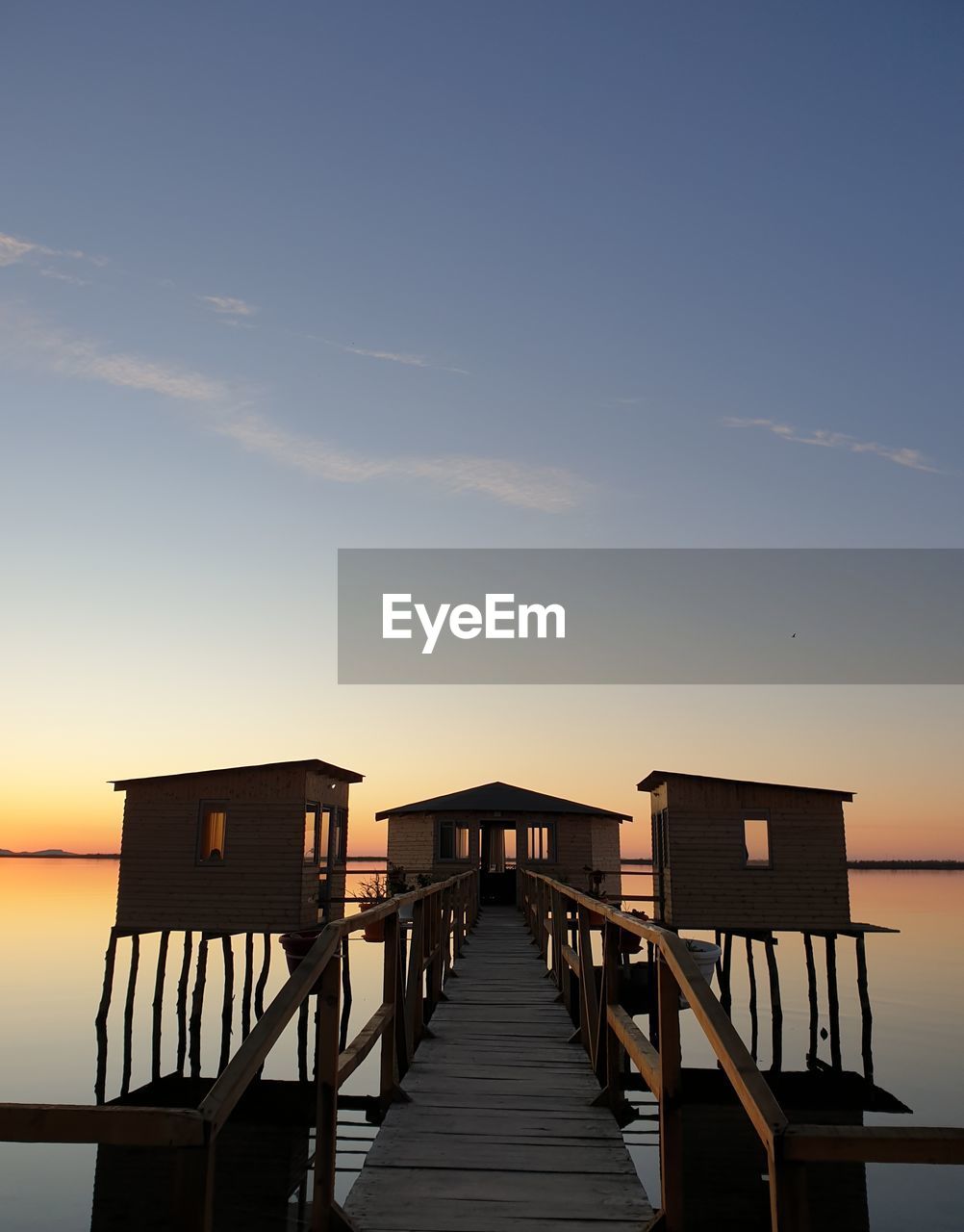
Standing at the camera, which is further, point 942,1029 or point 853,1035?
point 942,1029

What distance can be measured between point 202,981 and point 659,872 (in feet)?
37.6

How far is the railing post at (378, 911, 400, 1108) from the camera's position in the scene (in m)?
6.30

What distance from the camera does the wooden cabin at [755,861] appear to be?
2212cm

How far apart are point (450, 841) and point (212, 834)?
25.7 feet

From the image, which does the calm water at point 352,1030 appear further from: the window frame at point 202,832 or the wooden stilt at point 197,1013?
the window frame at point 202,832

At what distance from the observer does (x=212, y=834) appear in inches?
1021

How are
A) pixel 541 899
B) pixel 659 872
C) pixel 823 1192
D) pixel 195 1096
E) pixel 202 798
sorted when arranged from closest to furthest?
pixel 823 1192
pixel 541 899
pixel 195 1096
pixel 202 798
pixel 659 872

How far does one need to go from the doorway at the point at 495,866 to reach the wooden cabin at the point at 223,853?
944 centimetres

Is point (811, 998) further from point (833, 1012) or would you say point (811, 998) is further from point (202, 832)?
point (202, 832)

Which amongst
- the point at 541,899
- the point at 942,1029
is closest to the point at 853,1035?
the point at 942,1029

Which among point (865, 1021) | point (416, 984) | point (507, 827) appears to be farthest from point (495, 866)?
point (416, 984)

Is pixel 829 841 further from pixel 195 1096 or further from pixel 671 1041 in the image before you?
pixel 671 1041

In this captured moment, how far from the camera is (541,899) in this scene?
51.4ft

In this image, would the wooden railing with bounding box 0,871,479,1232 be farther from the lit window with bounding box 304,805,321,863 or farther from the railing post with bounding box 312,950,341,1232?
the lit window with bounding box 304,805,321,863
